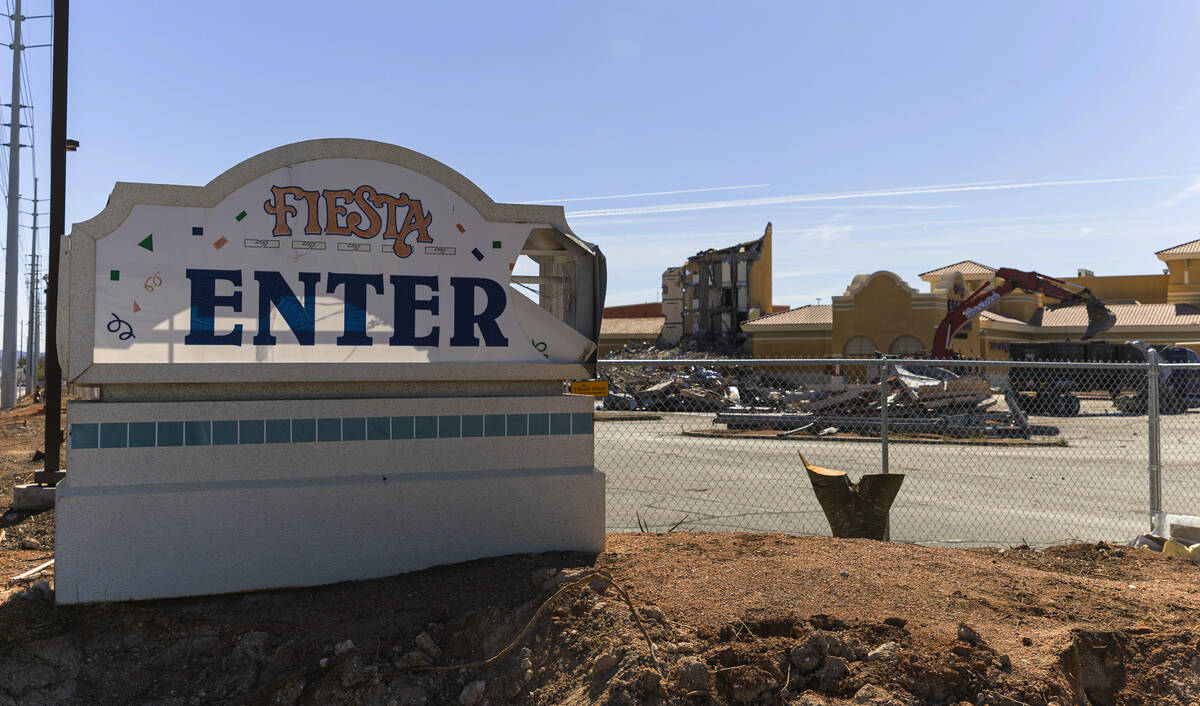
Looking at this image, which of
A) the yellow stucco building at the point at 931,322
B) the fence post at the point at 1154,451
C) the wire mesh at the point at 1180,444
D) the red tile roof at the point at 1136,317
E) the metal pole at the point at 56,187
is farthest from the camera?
the red tile roof at the point at 1136,317

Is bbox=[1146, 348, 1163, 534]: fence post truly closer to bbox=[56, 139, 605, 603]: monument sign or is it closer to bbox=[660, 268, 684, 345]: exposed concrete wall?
bbox=[56, 139, 605, 603]: monument sign

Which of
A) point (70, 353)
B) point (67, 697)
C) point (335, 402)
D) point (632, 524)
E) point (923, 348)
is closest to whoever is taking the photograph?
point (67, 697)

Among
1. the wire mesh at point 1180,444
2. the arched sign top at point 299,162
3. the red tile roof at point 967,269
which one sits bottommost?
the wire mesh at point 1180,444

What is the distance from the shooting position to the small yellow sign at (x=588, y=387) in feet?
21.7

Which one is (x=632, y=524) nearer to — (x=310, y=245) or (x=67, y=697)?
(x=310, y=245)

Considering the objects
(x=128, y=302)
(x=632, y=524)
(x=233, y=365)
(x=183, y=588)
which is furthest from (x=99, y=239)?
(x=632, y=524)

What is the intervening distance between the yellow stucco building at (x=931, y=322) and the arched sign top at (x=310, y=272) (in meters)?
32.1

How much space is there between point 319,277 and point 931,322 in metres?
36.7

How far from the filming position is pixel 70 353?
5598 mm

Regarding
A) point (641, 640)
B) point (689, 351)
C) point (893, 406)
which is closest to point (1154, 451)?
point (641, 640)

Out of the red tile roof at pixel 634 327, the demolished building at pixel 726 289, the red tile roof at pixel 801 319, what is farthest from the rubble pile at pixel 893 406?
the red tile roof at pixel 634 327

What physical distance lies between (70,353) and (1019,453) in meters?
15.9

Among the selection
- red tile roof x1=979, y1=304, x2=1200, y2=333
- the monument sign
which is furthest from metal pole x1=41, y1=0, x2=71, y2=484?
red tile roof x1=979, y1=304, x2=1200, y2=333

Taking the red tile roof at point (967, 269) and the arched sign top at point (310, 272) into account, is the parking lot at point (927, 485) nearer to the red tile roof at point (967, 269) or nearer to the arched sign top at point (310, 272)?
the arched sign top at point (310, 272)
